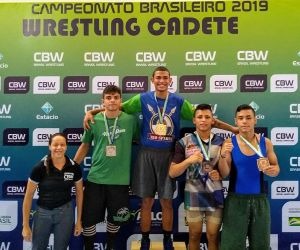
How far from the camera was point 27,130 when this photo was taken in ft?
12.1

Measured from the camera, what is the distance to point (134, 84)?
3.65m

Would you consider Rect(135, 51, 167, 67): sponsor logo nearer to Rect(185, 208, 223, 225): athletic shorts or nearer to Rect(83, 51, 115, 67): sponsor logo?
Rect(83, 51, 115, 67): sponsor logo

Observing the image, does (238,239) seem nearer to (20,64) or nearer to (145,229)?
(145,229)

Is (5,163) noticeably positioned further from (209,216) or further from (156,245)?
(209,216)

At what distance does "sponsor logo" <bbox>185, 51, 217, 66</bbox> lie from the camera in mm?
3631

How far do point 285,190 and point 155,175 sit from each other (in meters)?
1.41

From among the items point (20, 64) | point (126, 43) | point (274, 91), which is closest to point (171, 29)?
point (126, 43)

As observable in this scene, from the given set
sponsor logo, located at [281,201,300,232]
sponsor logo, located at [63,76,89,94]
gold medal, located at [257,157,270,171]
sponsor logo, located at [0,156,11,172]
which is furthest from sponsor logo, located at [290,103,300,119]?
sponsor logo, located at [0,156,11,172]

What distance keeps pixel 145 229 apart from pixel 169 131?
A: 93 cm

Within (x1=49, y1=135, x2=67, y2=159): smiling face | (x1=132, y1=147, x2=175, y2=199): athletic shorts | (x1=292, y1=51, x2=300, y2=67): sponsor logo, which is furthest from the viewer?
(x1=292, y1=51, x2=300, y2=67): sponsor logo

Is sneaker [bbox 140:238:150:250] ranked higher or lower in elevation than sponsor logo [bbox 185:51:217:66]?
lower

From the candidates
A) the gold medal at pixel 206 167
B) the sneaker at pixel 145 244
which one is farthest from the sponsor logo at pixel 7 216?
the gold medal at pixel 206 167

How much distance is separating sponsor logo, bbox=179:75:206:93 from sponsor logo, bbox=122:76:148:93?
0.37 metres

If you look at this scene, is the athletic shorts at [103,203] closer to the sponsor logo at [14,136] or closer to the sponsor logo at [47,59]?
the sponsor logo at [14,136]
